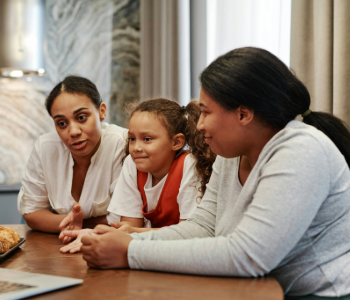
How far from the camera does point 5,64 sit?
288 cm

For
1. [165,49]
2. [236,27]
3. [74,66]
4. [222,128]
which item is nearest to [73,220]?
[222,128]

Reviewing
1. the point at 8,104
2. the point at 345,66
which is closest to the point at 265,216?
the point at 345,66

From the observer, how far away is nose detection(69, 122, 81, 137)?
1.75 meters

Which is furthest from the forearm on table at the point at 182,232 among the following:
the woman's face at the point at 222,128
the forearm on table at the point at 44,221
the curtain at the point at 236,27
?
the curtain at the point at 236,27

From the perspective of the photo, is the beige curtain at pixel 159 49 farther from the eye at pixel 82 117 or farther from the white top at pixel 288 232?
the white top at pixel 288 232

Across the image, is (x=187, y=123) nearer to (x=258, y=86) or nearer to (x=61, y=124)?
(x=61, y=124)

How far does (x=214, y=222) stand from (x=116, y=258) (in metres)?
0.38

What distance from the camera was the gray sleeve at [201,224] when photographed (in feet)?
3.77

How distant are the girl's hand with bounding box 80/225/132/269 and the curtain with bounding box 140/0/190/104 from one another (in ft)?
6.90

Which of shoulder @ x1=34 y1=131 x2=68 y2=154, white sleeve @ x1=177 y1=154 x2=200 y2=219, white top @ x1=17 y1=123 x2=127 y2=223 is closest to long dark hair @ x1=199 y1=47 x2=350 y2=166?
white sleeve @ x1=177 y1=154 x2=200 y2=219

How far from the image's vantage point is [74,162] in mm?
1963

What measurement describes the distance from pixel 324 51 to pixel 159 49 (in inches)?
64.7

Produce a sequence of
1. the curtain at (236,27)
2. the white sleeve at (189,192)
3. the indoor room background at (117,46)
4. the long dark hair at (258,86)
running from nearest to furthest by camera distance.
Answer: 1. the long dark hair at (258,86)
2. the white sleeve at (189,192)
3. the curtain at (236,27)
4. the indoor room background at (117,46)

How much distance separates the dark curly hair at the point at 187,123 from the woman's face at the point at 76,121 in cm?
21
